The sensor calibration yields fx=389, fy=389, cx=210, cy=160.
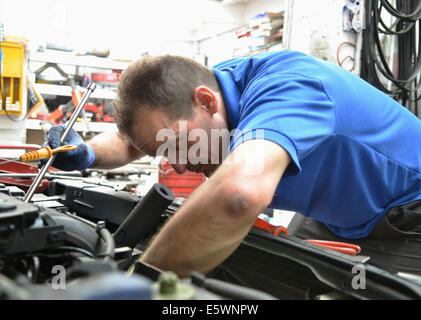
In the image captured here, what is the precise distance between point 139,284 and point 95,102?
3551 millimetres

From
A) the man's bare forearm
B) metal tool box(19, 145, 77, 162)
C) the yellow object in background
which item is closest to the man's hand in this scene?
metal tool box(19, 145, 77, 162)

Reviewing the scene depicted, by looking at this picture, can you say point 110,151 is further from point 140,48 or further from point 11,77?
point 140,48

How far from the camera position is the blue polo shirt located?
29.1 inches

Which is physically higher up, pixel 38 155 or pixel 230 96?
pixel 230 96

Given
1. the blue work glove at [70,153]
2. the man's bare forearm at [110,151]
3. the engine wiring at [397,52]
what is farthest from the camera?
the engine wiring at [397,52]

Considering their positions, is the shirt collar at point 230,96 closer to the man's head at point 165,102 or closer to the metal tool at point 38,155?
the man's head at point 165,102

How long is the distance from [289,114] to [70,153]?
82 centimetres

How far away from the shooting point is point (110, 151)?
1.49 metres

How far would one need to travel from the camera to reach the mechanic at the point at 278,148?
0.63 meters

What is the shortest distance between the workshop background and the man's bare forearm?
212mm

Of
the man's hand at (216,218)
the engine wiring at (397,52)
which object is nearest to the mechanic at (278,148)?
the man's hand at (216,218)

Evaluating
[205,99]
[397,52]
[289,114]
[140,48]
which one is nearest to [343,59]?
[397,52]
